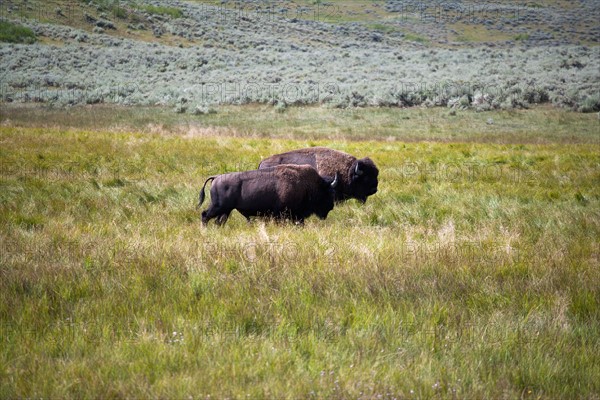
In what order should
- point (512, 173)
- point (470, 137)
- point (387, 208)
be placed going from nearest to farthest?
point (387, 208) < point (512, 173) < point (470, 137)

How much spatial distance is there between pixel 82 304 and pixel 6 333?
64cm

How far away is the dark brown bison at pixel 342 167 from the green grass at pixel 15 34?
4792cm

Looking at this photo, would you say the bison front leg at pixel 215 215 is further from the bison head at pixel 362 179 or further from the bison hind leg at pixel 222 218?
the bison head at pixel 362 179

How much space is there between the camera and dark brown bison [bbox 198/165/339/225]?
28.6ft

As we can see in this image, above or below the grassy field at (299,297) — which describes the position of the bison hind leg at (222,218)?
below

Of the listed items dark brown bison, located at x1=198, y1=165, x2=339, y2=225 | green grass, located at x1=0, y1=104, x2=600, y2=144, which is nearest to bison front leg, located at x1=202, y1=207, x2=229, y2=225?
dark brown bison, located at x1=198, y1=165, x2=339, y2=225

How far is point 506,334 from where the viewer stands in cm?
388

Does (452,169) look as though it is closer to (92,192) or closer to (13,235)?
(92,192)

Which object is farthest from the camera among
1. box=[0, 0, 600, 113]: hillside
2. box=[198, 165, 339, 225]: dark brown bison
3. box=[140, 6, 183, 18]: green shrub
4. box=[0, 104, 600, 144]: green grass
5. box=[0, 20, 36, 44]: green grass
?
box=[140, 6, 183, 18]: green shrub

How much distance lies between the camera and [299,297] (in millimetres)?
4543

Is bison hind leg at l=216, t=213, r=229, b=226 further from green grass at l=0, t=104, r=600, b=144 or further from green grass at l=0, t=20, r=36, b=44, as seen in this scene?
green grass at l=0, t=20, r=36, b=44

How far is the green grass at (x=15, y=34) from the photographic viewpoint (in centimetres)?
5078

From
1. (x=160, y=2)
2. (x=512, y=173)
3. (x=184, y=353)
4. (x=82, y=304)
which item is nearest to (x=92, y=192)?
(x=82, y=304)

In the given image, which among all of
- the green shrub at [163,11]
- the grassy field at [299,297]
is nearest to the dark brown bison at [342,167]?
the grassy field at [299,297]
